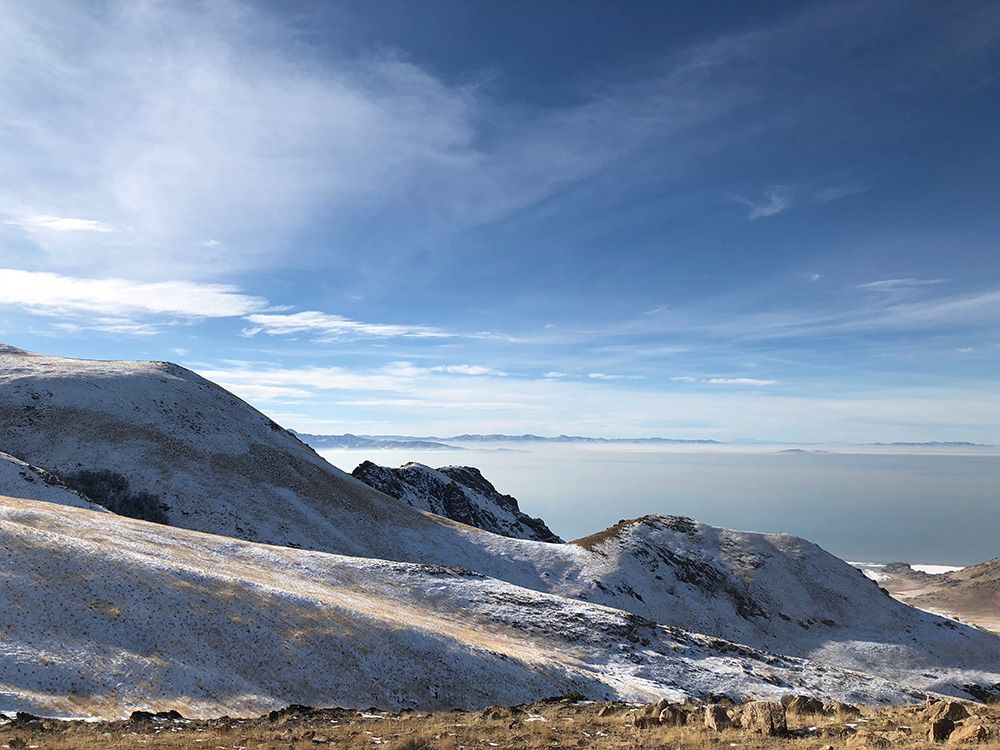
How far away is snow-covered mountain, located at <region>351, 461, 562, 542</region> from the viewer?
112688 mm

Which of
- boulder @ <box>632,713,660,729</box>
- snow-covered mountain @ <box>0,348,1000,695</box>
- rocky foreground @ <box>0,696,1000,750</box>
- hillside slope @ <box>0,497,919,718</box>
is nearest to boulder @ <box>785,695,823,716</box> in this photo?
rocky foreground @ <box>0,696,1000,750</box>

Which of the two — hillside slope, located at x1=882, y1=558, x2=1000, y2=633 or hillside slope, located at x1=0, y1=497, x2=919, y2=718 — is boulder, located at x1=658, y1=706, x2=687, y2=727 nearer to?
hillside slope, located at x1=0, y1=497, x2=919, y2=718

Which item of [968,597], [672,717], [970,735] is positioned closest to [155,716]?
[672,717]

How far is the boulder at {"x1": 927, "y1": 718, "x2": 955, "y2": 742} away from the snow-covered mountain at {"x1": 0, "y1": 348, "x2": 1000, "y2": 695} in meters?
53.7

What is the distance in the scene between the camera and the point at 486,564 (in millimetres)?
71750

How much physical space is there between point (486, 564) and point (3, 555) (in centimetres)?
5256

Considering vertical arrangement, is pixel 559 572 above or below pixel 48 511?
below

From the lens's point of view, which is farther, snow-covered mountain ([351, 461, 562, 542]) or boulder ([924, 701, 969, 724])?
snow-covered mountain ([351, 461, 562, 542])

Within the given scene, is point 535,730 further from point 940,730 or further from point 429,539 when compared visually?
point 429,539

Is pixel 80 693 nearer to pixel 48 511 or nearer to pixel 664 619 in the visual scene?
pixel 48 511

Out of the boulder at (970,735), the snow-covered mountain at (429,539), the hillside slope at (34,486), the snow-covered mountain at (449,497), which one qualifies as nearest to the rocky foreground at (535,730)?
the boulder at (970,735)

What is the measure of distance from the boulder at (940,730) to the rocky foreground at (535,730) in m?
0.03

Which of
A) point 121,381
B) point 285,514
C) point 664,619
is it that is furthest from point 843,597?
point 121,381

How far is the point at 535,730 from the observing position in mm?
17891
